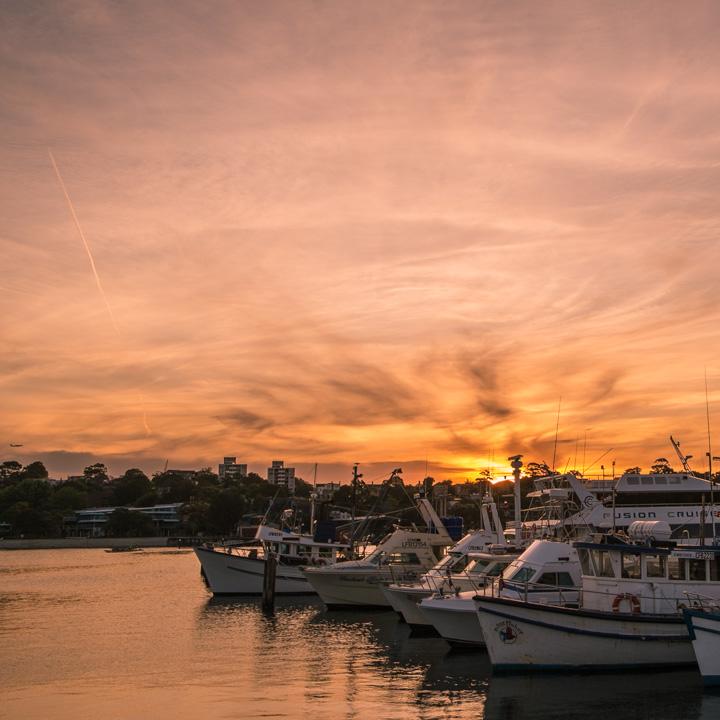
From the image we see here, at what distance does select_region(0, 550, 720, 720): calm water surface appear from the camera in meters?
28.3

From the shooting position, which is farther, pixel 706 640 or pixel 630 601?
pixel 630 601

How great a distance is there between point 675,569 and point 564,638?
5.94 m

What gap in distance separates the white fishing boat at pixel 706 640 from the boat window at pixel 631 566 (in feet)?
Answer: 14.7

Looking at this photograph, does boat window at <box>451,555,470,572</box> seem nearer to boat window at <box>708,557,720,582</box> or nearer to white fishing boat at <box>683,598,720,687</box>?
boat window at <box>708,557,720,582</box>

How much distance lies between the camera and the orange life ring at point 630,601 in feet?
111

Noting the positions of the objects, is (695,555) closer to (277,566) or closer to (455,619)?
(455,619)

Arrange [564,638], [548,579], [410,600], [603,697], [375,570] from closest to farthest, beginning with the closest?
Answer: 1. [603,697]
2. [564,638]
3. [548,579]
4. [410,600]
5. [375,570]

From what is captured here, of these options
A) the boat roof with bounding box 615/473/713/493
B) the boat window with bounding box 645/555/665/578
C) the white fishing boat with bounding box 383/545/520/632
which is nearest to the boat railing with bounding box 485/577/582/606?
the boat window with bounding box 645/555/665/578

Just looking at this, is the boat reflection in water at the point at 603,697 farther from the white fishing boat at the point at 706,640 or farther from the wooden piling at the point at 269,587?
the wooden piling at the point at 269,587

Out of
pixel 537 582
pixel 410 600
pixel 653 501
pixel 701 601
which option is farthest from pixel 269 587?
pixel 701 601

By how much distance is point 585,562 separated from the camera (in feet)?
116

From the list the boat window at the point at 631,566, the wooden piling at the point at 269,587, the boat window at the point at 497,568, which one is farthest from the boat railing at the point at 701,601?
the wooden piling at the point at 269,587

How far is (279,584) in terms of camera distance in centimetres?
6806

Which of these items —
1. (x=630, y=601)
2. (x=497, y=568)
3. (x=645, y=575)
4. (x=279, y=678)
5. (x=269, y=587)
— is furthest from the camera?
(x=269, y=587)
